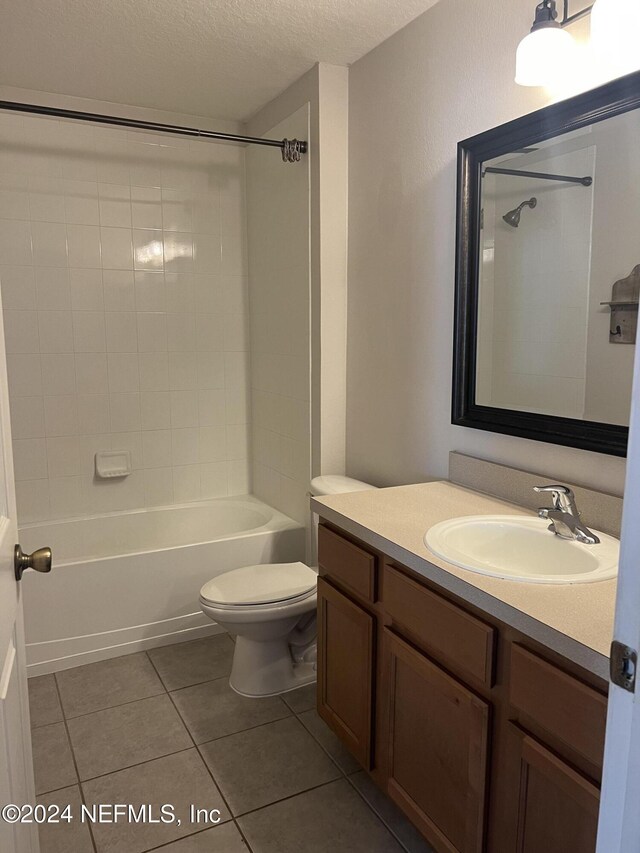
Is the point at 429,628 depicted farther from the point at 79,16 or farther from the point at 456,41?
the point at 79,16

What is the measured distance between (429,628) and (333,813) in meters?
0.75

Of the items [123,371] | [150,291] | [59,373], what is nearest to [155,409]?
[123,371]

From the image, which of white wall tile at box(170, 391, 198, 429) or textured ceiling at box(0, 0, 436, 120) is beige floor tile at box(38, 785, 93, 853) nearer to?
white wall tile at box(170, 391, 198, 429)

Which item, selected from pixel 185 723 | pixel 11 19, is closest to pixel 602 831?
pixel 185 723

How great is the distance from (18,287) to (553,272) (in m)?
2.43

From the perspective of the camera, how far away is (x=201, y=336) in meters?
3.45

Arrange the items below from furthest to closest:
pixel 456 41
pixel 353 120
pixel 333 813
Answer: pixel 353 120 < pixel 456 41 < pixel 333 813

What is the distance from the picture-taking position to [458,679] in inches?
55.2

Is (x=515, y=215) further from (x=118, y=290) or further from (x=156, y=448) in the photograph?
(x=156, y=448)

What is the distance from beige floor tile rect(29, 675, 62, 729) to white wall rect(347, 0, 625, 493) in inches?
58.4

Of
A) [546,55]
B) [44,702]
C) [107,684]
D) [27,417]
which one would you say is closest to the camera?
[546,55]

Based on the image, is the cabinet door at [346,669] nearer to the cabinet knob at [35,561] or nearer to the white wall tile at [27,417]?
the cabinet knob at [35,561]

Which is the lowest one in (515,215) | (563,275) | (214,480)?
(214,480)

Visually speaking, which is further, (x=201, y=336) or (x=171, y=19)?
(x=201, y=336)
